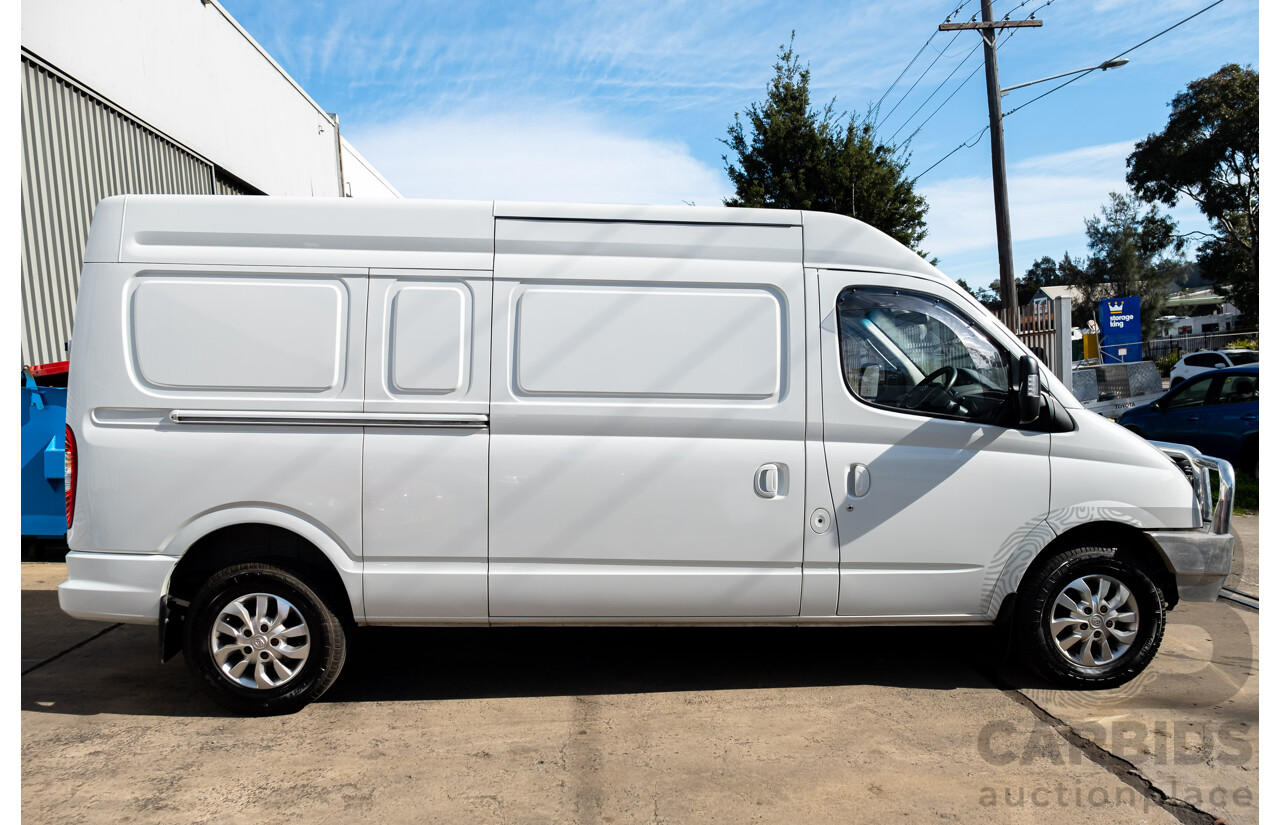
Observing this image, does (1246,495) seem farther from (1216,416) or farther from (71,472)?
(71,472)

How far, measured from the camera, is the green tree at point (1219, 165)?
122ft

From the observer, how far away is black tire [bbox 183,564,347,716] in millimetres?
4250

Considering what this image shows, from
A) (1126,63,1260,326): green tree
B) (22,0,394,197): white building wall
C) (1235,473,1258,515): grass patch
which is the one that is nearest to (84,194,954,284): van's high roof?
(22,0,394,197): white building wall

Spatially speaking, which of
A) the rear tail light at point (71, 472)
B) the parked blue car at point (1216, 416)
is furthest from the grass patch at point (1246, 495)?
the rear tail light at point (71, 472)

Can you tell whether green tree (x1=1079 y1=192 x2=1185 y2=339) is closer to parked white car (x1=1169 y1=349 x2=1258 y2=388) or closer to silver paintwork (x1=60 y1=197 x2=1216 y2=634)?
parked white car (x1=1169 y1=349 x2=1258 y2=388)

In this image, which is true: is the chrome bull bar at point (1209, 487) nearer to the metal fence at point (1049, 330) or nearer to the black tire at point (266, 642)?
the black tire at point (266, 642)

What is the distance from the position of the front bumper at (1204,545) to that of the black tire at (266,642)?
Answer: 426 centimetres

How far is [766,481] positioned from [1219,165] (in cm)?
4412

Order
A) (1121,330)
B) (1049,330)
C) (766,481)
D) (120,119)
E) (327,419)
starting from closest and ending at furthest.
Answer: (327,419), (766,481), (120,119), (1049,330), (1121,330)

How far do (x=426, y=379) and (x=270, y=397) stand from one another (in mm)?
752

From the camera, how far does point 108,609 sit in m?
4.23

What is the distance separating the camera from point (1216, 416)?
1097 cm

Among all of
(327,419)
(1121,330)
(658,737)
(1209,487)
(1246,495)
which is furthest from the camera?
(1121,330)

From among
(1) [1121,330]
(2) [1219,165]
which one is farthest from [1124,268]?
(1) [1121,330]
